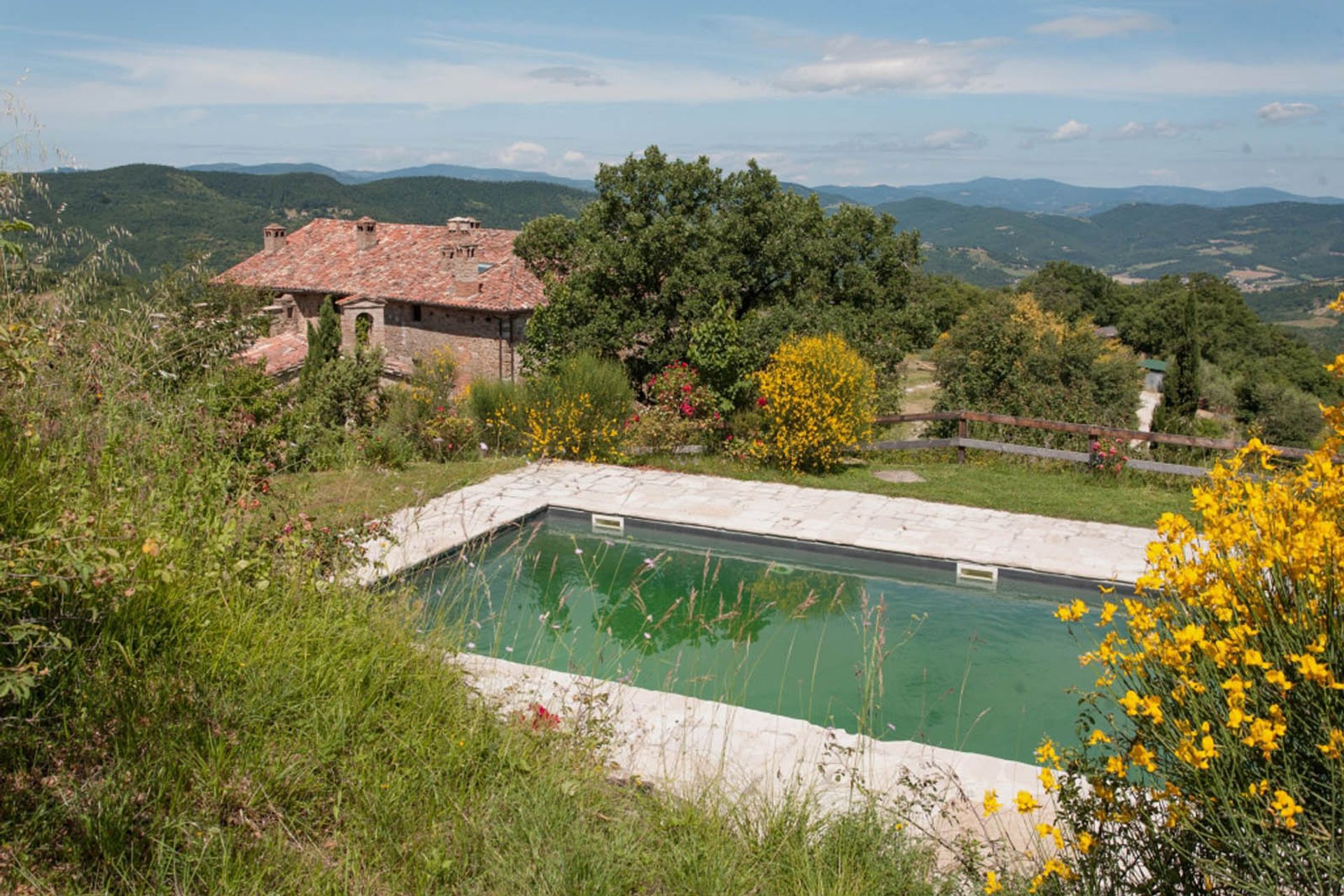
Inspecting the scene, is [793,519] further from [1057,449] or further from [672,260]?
[672,260]

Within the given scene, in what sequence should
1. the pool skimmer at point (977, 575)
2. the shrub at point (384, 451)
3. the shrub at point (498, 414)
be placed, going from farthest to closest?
the shrub at point (498, 414), the shrub at point (384, 451), the pool skimmer at point (977, 575)

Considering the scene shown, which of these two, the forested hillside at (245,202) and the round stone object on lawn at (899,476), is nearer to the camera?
the round stone object on lawn at (899,476)

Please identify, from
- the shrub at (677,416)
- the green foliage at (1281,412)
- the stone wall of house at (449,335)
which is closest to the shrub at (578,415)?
the shrub at (677,416)

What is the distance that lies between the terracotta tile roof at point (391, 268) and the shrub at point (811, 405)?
16.0 m

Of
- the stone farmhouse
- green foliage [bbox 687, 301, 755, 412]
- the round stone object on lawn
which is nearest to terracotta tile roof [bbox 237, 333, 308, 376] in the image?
the stone farmhouse

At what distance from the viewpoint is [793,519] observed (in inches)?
347

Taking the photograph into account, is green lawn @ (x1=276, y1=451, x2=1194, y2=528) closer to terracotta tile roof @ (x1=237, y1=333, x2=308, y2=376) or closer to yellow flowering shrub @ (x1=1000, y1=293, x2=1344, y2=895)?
yellow flowering shrub @ (x1=1000, y1=293, x2=1344, y2=895)

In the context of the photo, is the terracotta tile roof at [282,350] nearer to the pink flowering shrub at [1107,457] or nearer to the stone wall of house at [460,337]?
the stone wall of house at [460,337]

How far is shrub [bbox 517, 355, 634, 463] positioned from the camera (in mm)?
10922

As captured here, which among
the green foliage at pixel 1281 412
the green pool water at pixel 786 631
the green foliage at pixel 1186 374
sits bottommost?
the green foliage at pixel 1281 412

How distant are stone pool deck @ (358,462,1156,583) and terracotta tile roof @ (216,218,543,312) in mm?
16531

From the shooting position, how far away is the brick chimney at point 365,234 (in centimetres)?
3167

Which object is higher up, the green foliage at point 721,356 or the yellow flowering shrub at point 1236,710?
the yellow flowering shrub at point 1236,710

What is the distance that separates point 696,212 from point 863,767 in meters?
13.3
